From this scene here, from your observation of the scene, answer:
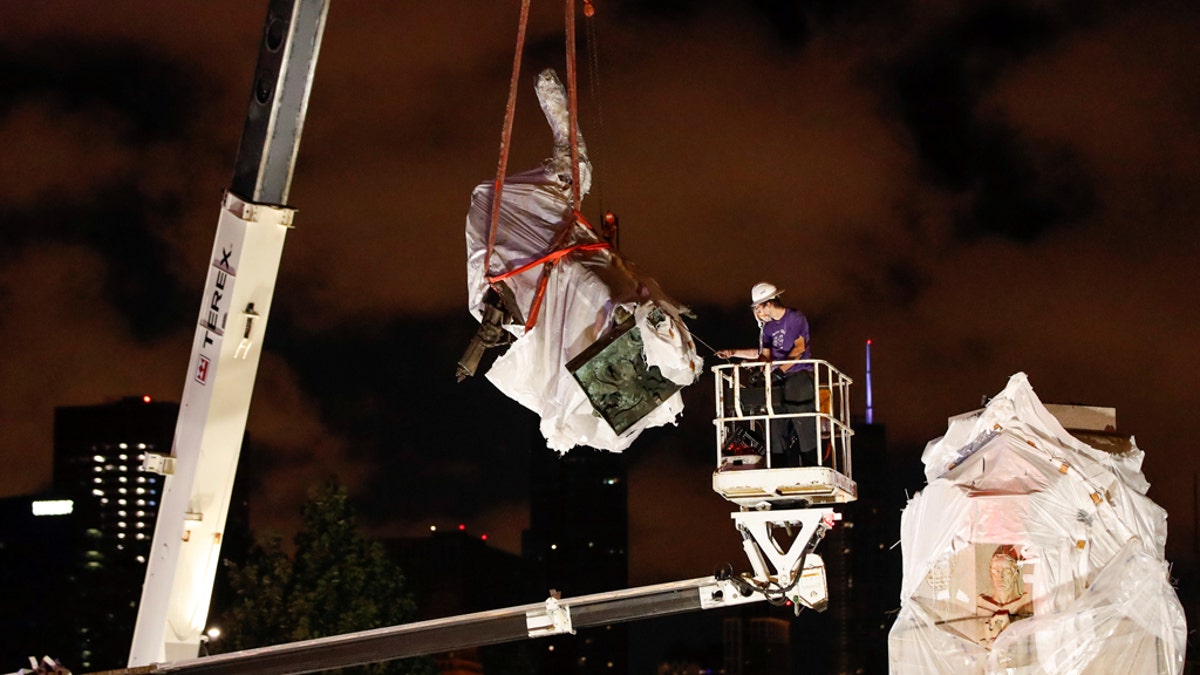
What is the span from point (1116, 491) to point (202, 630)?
346 inches

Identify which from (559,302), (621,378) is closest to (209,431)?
(559,302)

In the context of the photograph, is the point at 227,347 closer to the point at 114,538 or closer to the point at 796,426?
the point at 796,426

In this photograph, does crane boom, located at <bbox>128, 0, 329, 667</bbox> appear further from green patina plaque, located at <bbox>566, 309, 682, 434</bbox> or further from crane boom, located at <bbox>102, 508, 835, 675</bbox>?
green patina plaque, located at <bbox>566, 309, 682, 434</bbox>

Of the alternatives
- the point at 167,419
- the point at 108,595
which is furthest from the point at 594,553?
the point at 108,595

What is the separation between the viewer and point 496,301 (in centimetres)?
1361

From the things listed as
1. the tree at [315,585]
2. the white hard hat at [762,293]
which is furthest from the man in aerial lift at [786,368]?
the tree at [315,585]

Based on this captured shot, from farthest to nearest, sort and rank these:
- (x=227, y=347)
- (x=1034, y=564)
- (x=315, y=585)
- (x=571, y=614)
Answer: (x=315, y=585) → (x=1034, y=564) → (x=227, y=347) → (x=571, y=614)

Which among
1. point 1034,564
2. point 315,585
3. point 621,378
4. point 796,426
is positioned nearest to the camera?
point 621,378

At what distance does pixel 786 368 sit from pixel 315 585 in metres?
22.7

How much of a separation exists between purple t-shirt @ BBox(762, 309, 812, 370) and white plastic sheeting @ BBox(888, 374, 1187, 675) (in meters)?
2.81

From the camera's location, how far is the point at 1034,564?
14.7 m

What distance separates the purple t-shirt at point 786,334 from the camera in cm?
1345

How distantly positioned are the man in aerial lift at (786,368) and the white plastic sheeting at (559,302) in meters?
0.86

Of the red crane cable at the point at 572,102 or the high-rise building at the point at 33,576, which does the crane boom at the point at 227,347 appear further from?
the high-rise building at the point at 33,576
